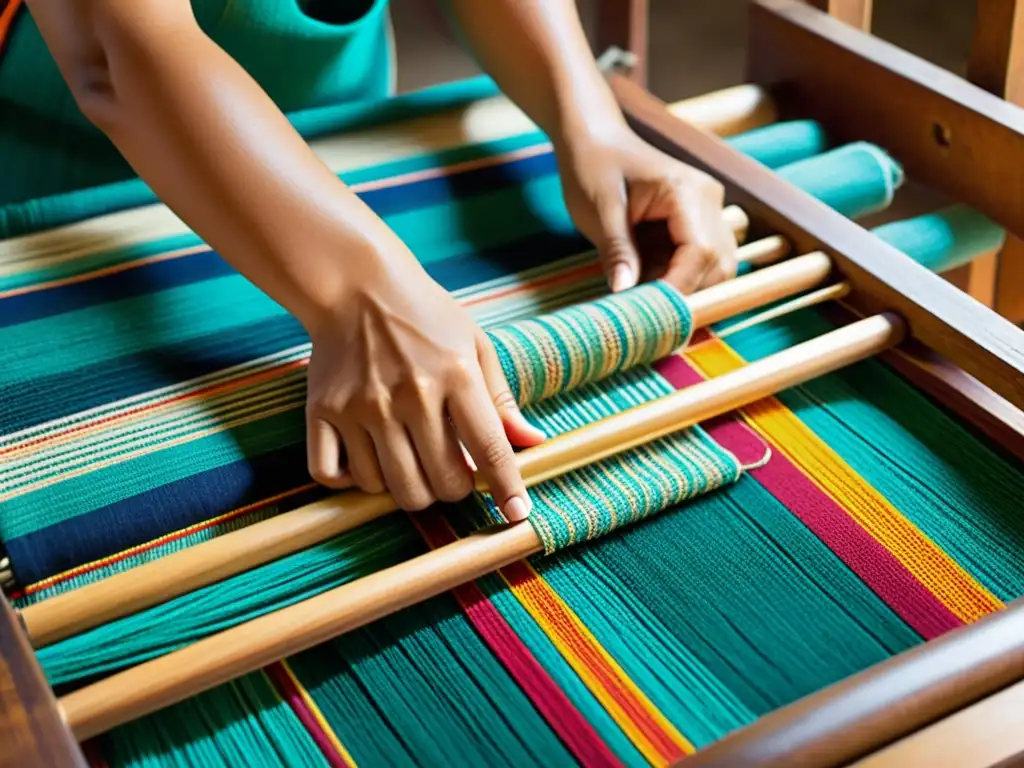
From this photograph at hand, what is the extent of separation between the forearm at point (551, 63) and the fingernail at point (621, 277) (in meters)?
0.13

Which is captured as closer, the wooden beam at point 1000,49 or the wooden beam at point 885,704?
the wooden beam at point 885,704

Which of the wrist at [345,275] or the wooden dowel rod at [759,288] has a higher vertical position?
the wrist at [345,275]

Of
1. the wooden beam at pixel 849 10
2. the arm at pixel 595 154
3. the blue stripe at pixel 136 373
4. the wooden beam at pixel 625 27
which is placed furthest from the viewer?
the wooden beam at pixel 625 27

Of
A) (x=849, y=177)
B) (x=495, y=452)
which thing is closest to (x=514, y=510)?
(x=495, y=452)

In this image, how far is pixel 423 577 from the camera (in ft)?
1.94

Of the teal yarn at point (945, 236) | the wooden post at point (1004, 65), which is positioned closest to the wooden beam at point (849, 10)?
the wooden post at point (1004, 65)

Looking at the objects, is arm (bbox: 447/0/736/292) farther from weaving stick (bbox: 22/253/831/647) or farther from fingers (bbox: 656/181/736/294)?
weaving stick (bbox: 22/253/831/647)

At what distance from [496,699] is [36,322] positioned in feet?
1.47

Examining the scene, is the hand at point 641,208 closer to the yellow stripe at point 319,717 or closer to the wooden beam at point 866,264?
the wooden beam at point 866,264

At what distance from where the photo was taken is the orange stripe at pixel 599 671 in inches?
21.6

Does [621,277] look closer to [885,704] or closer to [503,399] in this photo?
[503,399]

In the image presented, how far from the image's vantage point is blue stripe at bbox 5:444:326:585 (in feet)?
2.02

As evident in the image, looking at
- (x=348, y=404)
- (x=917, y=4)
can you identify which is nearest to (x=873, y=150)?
(x=348, y=404)

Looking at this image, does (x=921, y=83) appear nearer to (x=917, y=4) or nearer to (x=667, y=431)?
(x=667, y=431)
